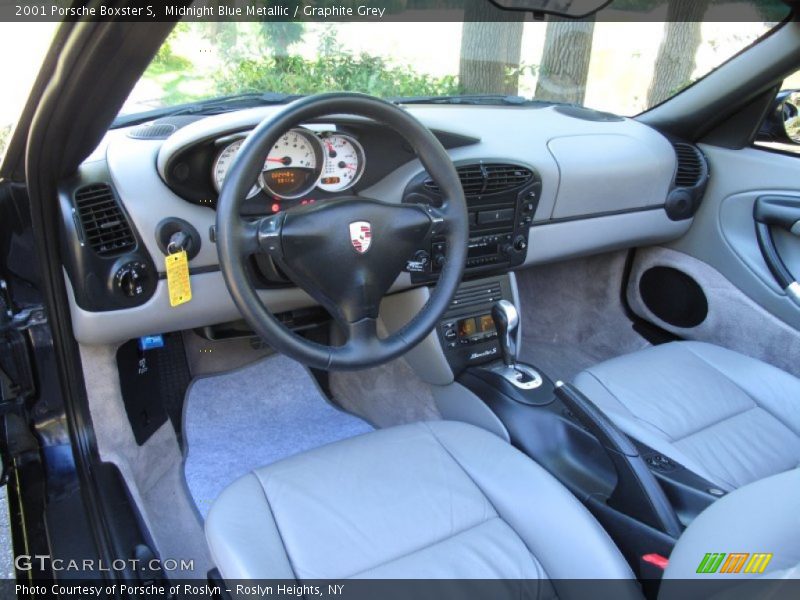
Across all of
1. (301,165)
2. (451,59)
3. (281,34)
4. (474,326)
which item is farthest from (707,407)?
(281,34)

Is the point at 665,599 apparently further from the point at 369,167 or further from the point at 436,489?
the point at 369,167

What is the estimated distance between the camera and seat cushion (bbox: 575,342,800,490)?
1.72m

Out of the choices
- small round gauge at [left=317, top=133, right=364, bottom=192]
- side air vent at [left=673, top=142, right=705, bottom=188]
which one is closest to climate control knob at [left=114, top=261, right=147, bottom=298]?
small round gauge at [left=317, top=133, right=364, bottom=192]

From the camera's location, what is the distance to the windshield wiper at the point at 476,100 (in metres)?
2.34

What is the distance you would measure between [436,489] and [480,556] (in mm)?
204

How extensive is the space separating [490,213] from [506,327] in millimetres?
401

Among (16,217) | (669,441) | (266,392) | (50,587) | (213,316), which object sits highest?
(16,217)

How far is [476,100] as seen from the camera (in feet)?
8.12

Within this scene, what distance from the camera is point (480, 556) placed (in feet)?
4.34

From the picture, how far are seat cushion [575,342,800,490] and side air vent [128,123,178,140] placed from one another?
1.42 m

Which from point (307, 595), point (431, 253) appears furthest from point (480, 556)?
point (431, 253)

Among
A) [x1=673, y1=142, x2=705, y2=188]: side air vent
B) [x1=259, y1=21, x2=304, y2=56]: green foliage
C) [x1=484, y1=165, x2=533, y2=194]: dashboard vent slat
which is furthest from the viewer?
[x1=673, y1=142, x2=705, y2=188]: side air vent

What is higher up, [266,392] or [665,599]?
[665,599]

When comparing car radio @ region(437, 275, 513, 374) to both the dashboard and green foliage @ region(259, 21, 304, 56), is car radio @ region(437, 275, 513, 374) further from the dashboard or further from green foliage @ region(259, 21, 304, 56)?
green foliage @ region(259, 21, 304, 56)
